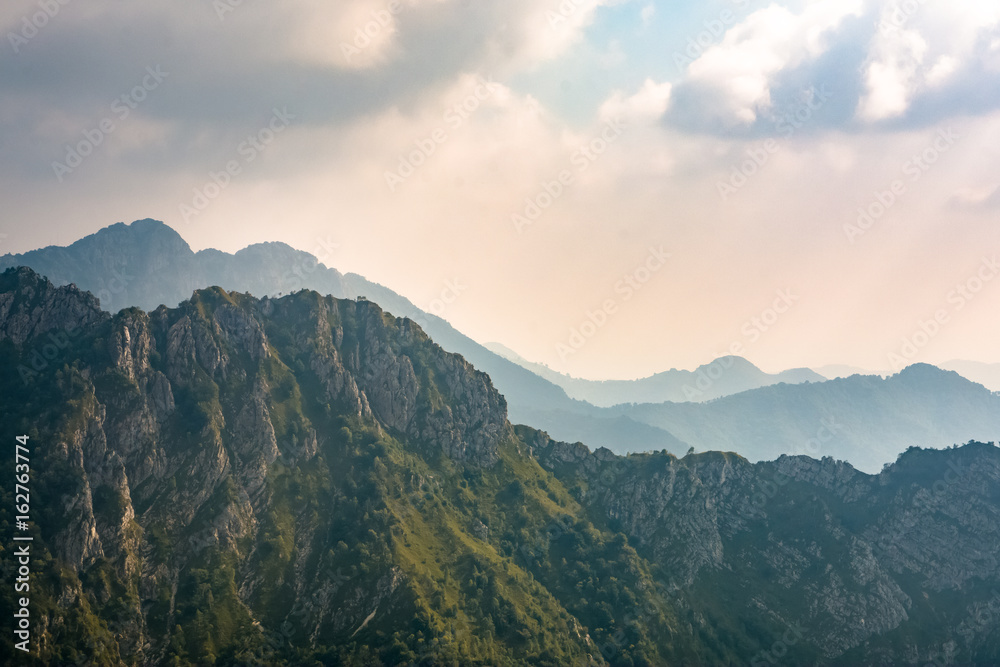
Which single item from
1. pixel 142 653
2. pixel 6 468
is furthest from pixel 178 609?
pixel 6 468

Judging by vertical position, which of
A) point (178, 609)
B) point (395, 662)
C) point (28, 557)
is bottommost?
point (395, 662)

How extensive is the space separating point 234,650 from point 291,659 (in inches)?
732

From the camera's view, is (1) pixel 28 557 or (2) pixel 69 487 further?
(2) pixel 69 487

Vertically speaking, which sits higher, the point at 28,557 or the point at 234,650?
the point at 28,557

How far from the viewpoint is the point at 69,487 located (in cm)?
19838

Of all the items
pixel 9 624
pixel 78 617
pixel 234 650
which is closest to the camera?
pixel 9 624

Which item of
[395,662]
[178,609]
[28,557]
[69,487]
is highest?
[69,487]

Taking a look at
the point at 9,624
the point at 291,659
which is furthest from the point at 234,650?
the point at 9,624

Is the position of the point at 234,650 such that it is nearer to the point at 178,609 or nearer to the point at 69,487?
the point at 178,609

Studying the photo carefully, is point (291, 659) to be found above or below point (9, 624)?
below

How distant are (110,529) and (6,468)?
3983cm

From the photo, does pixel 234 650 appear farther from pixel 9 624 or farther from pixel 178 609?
pixel 9 624

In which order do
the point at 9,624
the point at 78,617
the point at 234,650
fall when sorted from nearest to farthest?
the point at 9,624 < the point at 78,617 < the point at 234,650

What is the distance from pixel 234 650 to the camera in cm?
19438
